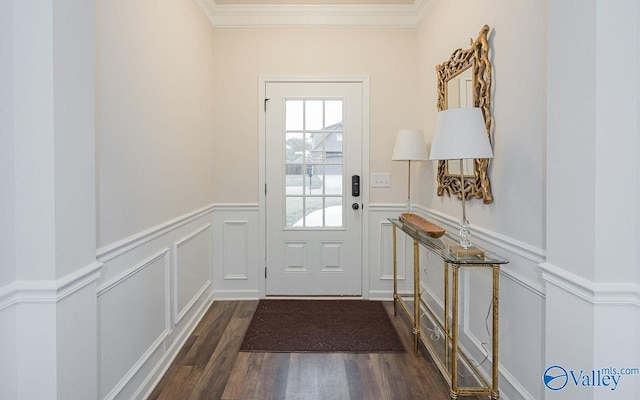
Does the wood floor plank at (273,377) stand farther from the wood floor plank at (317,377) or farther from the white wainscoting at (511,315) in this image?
the white wainscoting at (511,315)

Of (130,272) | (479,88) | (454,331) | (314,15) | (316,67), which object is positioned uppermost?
(314,15)

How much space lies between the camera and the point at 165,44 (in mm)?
2219

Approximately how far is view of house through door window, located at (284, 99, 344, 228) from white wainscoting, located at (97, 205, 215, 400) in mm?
903

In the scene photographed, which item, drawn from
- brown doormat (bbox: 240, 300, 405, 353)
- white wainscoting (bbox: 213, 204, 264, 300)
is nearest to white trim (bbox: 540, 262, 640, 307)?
brown doormat (bbox: 240, 300, 405, 353)

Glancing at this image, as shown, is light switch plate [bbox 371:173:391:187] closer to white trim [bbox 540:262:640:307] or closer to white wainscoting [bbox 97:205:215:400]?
white wainscoting [bbox 97:205:215:400]

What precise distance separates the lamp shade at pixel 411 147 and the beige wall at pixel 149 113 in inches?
64.5

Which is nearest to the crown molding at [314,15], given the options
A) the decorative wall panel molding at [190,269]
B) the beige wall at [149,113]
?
the beige wall at [149,113]

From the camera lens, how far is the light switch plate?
3301 mm

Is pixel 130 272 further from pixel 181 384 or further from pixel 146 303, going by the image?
pixel 181 384

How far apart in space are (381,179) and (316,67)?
47.4 inches

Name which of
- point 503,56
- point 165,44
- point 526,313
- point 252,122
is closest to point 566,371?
point 526,313

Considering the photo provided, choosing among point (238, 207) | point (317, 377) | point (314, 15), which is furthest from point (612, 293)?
point (314, 15)

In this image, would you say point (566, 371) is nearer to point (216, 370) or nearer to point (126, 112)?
point (216, 370)

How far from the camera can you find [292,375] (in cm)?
211
